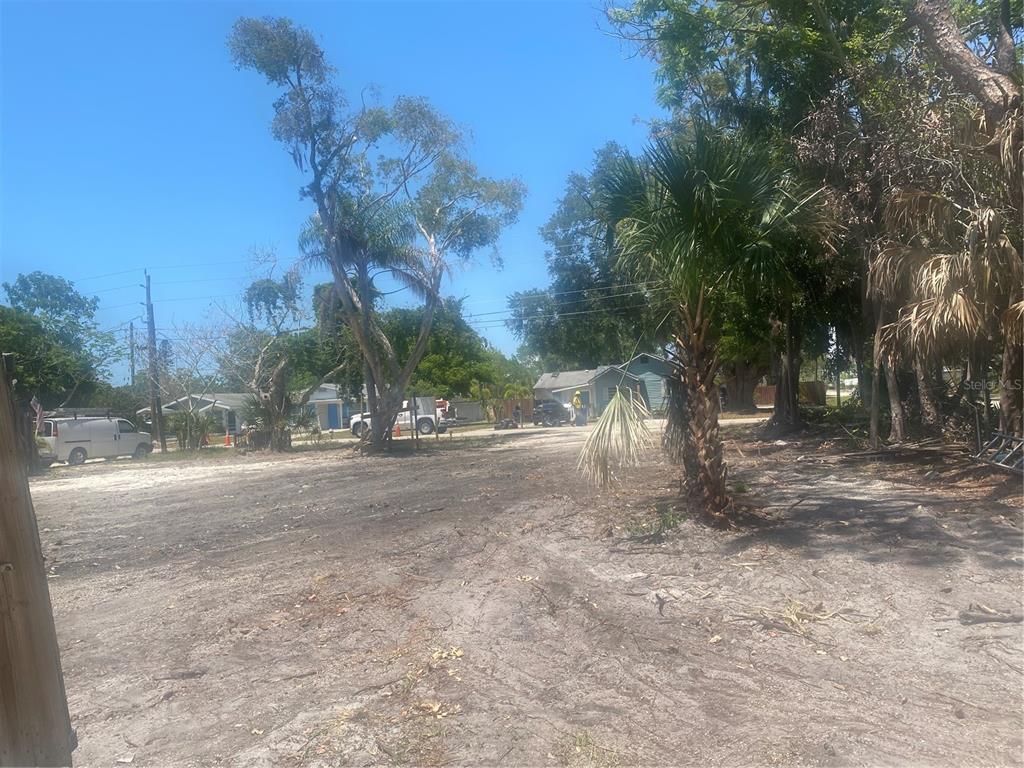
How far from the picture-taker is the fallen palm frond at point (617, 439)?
868 cm

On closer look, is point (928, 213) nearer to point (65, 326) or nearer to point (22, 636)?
point (22, 636)

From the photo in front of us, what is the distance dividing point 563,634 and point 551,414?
117ft

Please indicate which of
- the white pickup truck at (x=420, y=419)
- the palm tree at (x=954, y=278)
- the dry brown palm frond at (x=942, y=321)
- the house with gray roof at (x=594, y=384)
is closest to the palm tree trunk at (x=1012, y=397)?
the palm tree at (x=954, y=278)

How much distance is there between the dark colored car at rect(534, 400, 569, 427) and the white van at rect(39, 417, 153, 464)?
1877cm

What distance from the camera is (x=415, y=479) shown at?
16.6 metres

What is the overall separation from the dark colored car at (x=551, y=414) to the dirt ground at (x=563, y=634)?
2973 centimetres

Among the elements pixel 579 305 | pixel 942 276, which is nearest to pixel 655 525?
pixel 942 276

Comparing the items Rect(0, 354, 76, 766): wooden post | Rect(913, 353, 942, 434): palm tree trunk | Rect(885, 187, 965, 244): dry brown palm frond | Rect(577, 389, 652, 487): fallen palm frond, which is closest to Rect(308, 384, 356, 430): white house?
Rect(913, 353, 942, 434): palm tree trunk

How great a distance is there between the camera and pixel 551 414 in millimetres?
41438

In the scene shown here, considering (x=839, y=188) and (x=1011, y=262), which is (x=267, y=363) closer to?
(x=839, y=188)

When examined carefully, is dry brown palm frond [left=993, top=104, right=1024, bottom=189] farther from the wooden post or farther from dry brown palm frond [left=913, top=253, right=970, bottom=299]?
the wooden post

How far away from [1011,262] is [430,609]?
24.6 ft

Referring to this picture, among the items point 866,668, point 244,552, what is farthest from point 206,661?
point 866,668

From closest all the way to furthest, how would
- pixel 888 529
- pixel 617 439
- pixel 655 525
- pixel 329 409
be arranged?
pixel 888 529, pixel 617 439, pixel 655 525, pixel 329 409
